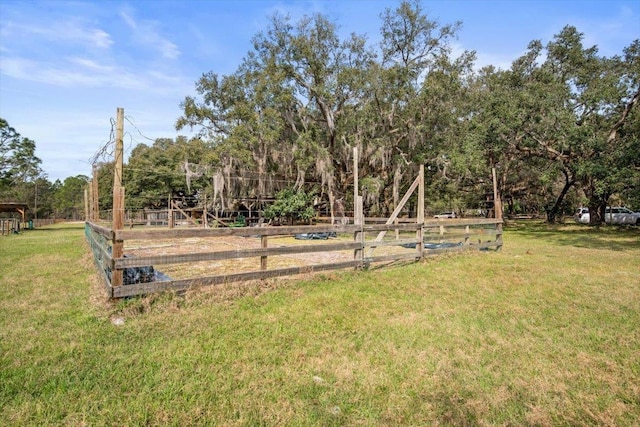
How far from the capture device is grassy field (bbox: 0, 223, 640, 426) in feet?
7.22

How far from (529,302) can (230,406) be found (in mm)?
4110

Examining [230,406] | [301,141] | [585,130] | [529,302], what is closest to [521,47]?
[585,130]

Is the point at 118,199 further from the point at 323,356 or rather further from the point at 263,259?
the point at 323,356

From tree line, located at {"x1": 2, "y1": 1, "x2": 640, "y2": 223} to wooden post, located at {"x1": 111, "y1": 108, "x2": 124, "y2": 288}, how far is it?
1156 cm

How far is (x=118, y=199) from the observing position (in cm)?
428

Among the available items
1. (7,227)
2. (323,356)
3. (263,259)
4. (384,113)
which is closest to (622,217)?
(384,113)

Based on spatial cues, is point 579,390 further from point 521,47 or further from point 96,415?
point 521,47

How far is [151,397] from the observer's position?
2.31 meters

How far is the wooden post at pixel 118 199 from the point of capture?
161 inches

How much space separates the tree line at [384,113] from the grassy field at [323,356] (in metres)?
12.7

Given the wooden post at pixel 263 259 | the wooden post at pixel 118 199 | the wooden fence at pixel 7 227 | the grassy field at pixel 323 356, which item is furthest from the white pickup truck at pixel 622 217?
the wooden fence at pixel 7 227

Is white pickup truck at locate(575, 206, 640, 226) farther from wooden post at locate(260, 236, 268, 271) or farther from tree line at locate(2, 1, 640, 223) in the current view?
wooden post at locate(260, 236, 268, 271)

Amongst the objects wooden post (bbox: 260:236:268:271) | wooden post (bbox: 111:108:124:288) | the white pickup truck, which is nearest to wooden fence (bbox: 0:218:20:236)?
wooden post (bbox: 111:108:124:288)

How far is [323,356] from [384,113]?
1630 cm
